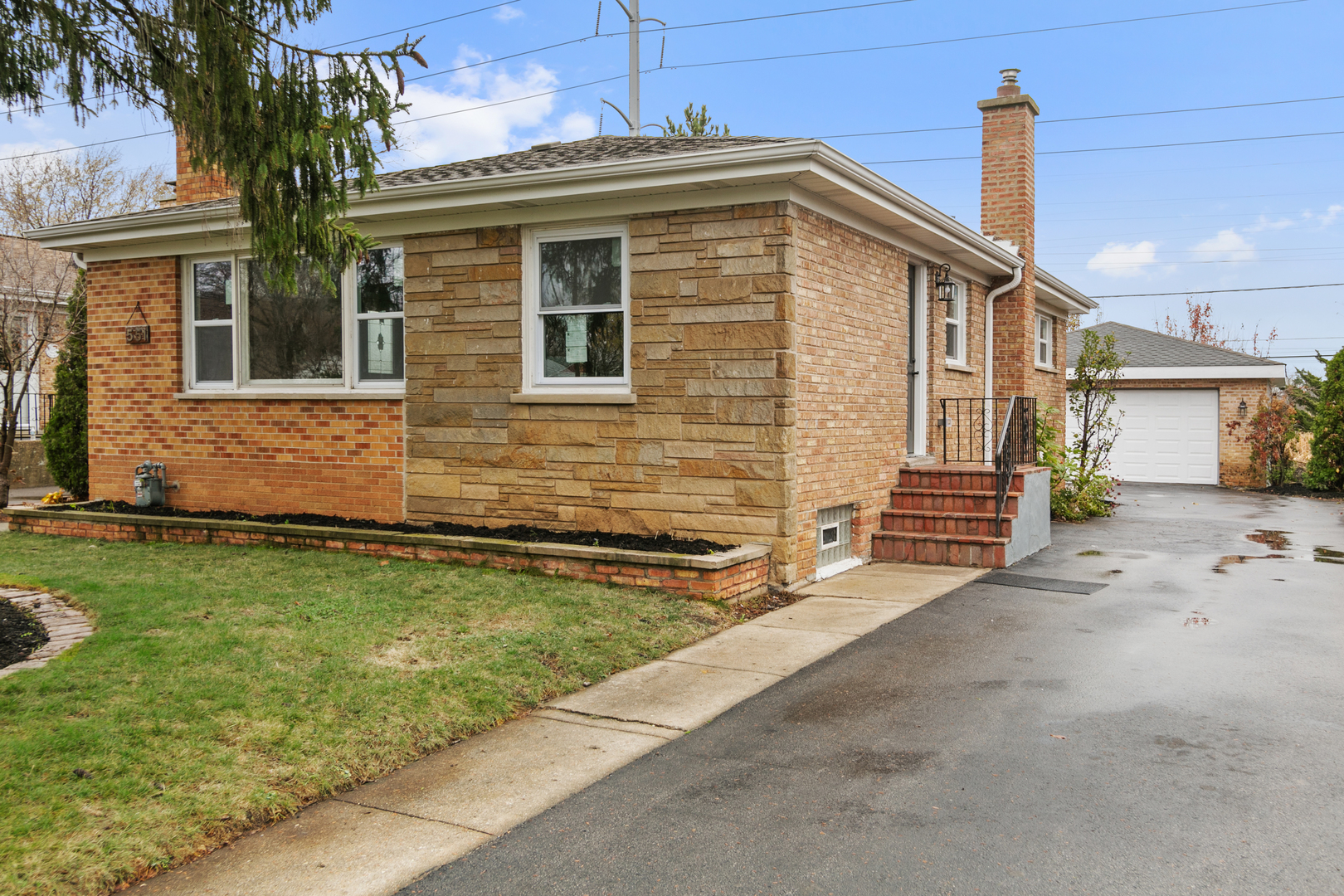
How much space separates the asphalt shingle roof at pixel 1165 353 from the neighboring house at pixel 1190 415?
35 mm

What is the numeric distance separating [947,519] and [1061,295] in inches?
312

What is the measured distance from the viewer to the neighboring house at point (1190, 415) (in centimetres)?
2095

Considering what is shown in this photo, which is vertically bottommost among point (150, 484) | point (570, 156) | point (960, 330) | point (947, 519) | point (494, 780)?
point (494, 780)

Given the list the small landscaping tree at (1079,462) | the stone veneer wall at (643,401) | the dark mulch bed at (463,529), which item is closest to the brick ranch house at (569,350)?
the stone veneer wall at (643,401)

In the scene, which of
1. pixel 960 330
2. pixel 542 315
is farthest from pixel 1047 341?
pixel 542 315

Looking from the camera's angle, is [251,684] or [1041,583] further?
[1041,583]

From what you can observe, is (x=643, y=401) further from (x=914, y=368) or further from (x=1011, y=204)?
(x=1011, y=204)

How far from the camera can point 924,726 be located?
15.4 ft

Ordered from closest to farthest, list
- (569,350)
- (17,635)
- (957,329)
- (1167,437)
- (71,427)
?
(17,635), (569,350), (957,329), (71,427), (1167,437)

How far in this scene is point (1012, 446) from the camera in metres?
9.81

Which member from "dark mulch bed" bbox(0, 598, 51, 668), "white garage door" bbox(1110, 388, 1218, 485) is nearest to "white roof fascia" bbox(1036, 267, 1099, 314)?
"white garage door" bbox(1110, 388, 1218, 485)

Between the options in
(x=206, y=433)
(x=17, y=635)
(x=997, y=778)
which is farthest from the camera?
(x=206, y=433)

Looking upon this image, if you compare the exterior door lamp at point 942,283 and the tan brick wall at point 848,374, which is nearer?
the tan brick wall at point 848,374

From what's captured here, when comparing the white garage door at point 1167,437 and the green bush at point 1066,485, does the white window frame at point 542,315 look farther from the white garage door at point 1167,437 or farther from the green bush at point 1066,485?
the white garage door at point 1167,437
